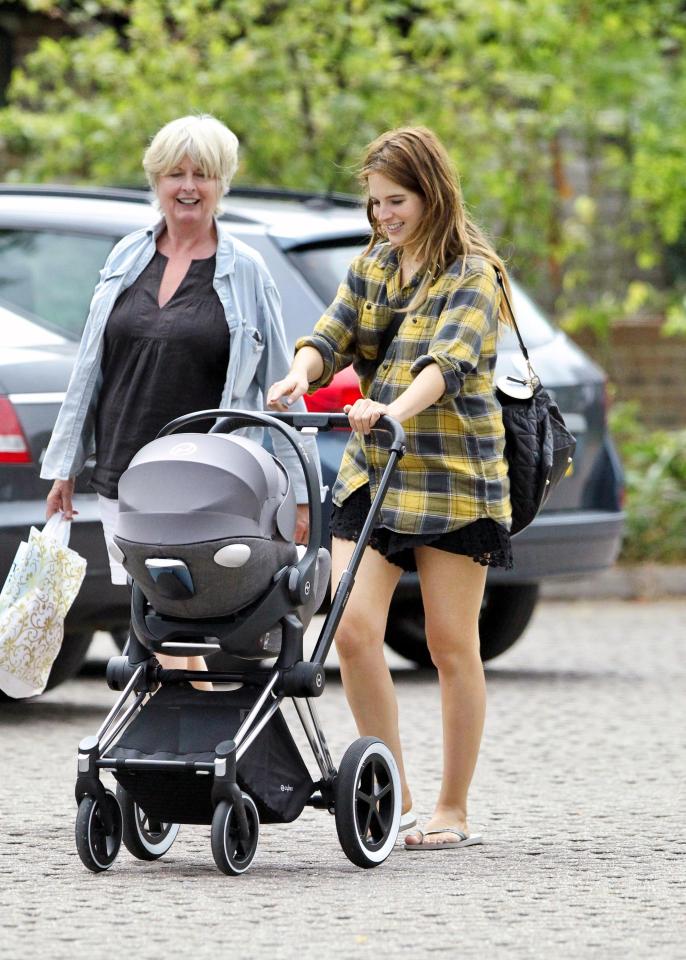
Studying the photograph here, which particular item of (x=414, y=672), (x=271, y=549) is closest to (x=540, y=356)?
(x=414, y=672)

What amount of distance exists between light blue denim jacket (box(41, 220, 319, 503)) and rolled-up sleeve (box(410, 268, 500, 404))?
0.50 metres

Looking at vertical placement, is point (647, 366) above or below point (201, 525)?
below

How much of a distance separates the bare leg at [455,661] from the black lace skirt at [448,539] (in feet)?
0.11

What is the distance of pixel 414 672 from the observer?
8.48m

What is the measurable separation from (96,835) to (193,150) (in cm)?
170

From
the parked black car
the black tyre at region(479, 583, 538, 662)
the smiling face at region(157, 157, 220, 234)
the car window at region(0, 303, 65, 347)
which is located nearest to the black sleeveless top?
the smiling face at region(157, 157, 220, 234)

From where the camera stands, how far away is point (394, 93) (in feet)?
38.7

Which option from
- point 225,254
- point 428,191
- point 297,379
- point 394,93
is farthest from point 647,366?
point 297,379

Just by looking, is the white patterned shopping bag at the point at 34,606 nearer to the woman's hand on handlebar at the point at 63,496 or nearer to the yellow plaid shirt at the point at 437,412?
the woman's hand on handlebar at the point at 63,496

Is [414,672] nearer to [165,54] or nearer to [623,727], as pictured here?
[623,727]

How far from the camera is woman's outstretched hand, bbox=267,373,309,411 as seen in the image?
15.5 ft

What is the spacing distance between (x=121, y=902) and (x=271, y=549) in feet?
2.67

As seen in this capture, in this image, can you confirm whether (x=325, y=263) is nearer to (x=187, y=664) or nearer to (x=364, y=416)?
(x=187, y=664)

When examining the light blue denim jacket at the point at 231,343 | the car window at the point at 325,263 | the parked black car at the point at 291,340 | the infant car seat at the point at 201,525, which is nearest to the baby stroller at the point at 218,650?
the infant car seat at the point at 201,525
